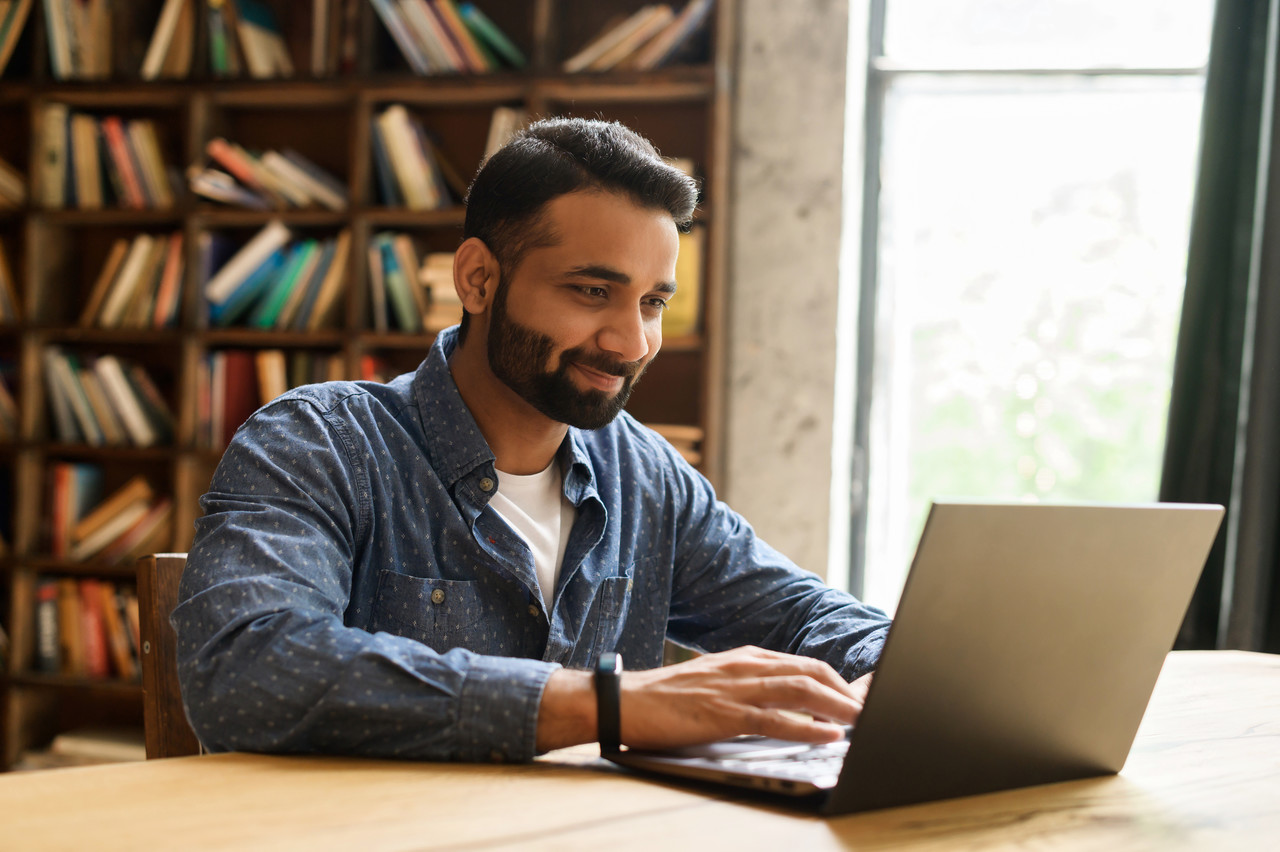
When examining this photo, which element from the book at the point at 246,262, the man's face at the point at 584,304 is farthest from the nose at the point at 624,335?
the book at the point at 246,262

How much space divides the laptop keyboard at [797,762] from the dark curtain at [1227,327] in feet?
7.14

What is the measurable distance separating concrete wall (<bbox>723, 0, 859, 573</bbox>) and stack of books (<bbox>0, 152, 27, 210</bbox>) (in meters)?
2.16

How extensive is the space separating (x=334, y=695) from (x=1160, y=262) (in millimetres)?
2889

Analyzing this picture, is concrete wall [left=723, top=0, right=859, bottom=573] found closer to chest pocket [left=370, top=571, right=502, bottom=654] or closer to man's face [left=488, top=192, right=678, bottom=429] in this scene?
man's face [left=488, top=192, right=678, bottom=429]

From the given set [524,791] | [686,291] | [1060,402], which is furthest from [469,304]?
[1060,402]

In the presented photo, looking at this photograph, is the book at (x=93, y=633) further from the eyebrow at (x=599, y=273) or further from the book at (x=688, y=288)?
the eyebrow at (x=599, y=273)

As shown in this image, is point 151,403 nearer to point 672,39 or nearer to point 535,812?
point 672,39

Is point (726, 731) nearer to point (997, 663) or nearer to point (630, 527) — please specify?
point (997, 663)

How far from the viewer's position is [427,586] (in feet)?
3.96

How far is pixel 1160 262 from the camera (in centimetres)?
299

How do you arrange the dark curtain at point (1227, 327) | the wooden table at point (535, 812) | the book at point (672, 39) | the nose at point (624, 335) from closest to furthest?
1. the wooden table at point (535, 812)
2. the nose at point (624, 335)
3. the dark curtain at point (1227, 327)
4. the book at point (672, 39)

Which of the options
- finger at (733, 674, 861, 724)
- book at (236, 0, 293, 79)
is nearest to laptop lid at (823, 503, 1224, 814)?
finger at (733, 674, 861, 724)

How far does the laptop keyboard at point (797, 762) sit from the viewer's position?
2.39ft

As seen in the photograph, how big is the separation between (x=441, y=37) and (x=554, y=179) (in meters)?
1.72
